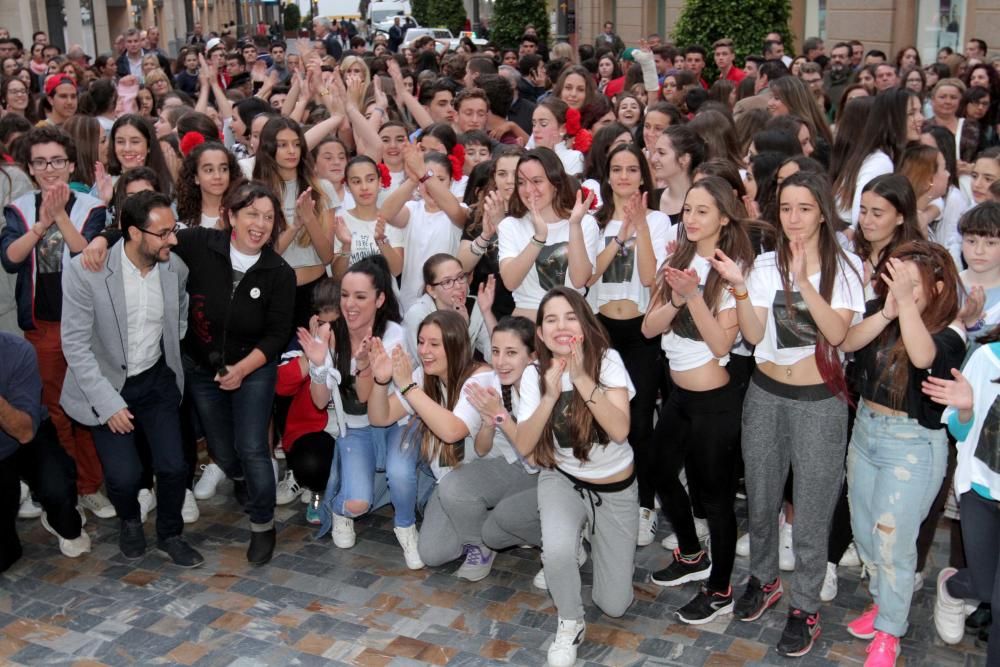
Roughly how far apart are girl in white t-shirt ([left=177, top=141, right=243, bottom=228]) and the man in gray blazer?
0.65 metres

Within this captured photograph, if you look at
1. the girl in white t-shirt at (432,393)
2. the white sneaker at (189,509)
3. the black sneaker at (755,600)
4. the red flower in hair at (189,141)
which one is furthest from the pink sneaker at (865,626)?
the red flower in hair at (189,141)

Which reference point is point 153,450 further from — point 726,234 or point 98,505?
point 726,234

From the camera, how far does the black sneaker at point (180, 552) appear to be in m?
5.53

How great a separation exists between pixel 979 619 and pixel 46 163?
532cm

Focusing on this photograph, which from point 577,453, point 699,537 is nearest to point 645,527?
point 699,537

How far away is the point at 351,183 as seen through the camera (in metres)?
6.57

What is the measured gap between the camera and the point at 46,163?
238 inches

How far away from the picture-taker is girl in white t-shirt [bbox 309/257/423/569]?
18.4ft

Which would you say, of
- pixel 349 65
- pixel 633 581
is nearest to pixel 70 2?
pixel 349 65

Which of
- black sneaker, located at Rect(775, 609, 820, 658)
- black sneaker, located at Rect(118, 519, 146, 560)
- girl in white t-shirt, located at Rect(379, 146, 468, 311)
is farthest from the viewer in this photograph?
girl in white t-shirt, located at Rect(379, 146, 468, 311)

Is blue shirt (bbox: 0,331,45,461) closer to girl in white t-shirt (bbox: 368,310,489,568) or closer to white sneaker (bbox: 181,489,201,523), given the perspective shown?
white sneaker (bbox: 181,489,201,523)

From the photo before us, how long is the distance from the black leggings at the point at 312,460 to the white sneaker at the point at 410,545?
1.97 ft

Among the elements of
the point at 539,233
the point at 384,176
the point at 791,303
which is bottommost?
the point at 791,303

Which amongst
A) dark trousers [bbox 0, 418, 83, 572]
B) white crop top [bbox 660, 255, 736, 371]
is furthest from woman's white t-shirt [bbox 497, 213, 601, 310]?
dark trousers [bbox 0, 418, 83, 572]
